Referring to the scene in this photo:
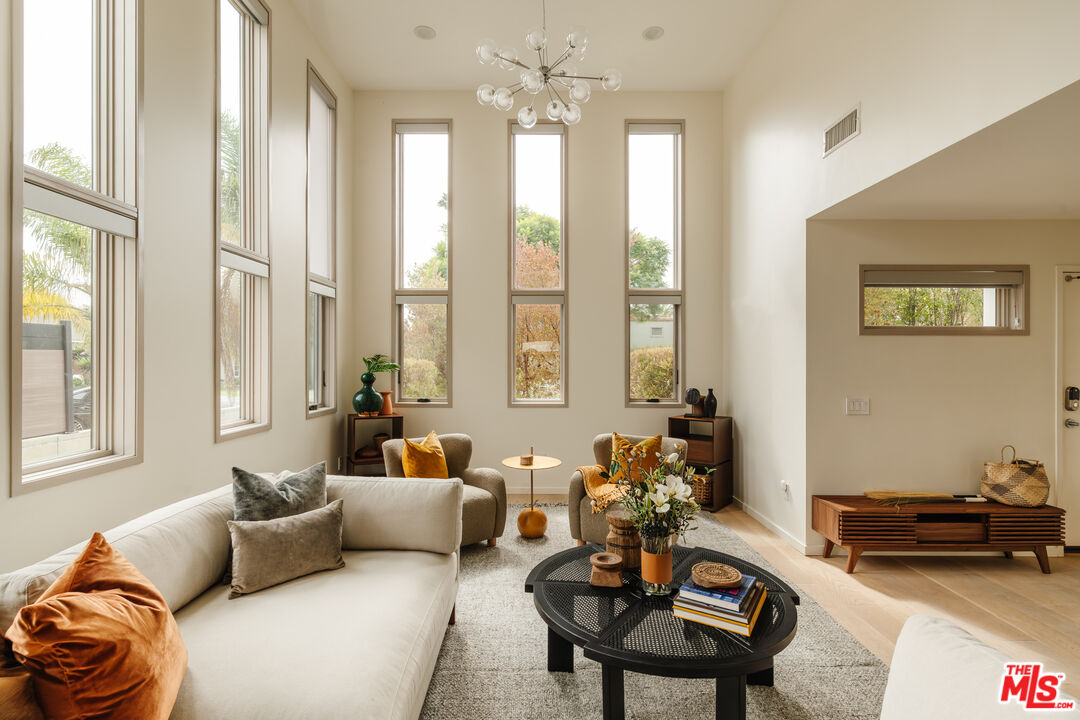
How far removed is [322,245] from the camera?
4.88 meters

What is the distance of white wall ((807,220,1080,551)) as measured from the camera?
12.0 feet

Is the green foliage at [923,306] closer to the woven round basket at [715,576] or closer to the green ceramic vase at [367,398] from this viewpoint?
the woven round basket at [715,576]

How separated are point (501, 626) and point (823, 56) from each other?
3.98m

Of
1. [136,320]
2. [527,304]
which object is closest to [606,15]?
[527,304]

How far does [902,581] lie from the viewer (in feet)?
10.7

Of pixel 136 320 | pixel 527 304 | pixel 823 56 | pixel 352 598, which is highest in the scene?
pixel 823 56

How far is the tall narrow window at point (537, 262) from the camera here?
543 centimetres

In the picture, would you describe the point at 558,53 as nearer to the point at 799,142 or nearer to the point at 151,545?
the point at 799,142

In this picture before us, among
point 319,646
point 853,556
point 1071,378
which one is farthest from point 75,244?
point 1071,378

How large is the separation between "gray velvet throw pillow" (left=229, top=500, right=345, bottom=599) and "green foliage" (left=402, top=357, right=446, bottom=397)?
3.25 metres

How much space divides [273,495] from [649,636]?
1540mm

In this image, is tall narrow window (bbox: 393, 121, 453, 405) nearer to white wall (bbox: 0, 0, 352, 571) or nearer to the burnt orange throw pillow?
white wall (bbox: 0, 0, 352, 571)

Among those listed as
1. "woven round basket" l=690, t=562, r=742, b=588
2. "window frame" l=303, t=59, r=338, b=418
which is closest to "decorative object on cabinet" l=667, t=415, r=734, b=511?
"woven round basket" l=690, t=562, r=742, b=588

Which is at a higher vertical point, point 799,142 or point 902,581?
point 799,142
